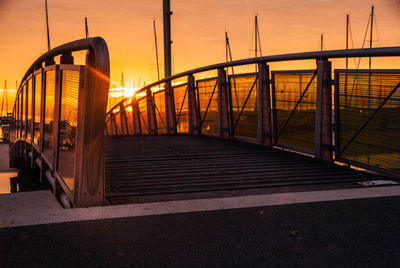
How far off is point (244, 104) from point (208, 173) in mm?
Result: 4221

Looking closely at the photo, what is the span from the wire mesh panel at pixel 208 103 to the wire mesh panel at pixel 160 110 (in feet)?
10.4

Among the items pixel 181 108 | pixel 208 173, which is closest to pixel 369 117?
pixel 208 173

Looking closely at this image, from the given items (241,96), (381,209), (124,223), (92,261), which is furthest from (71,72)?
(241,96)

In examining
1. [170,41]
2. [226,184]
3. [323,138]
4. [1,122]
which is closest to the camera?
[226,184]

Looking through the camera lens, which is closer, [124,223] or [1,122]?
[124,223]

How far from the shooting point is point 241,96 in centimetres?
1023

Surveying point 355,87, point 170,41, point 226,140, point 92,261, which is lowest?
point 92,261

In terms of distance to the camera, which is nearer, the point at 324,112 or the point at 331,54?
the point at 331,54

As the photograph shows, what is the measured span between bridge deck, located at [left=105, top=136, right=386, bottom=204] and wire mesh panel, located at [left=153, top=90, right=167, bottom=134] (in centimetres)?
742

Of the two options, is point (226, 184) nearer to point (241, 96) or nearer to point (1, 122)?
point (241, 96)

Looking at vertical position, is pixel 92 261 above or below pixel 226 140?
below

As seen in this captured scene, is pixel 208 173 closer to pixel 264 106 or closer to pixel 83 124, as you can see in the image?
pixel 83 124

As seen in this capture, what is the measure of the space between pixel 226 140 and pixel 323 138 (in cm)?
391

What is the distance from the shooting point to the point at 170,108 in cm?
1536
